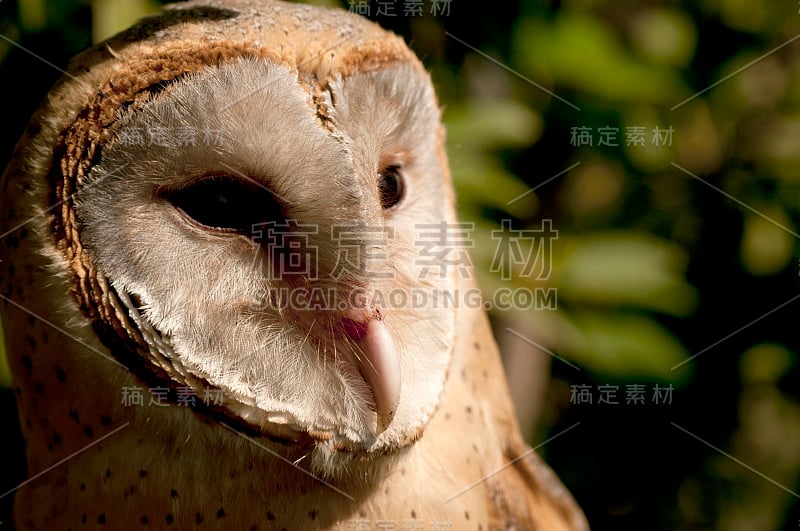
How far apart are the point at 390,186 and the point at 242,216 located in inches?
9.9

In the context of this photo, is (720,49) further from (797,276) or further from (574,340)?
(574,340)

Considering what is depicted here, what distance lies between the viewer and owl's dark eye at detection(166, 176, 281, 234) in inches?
41.8

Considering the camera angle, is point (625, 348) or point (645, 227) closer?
point (625, 348)

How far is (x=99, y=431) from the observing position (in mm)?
1169

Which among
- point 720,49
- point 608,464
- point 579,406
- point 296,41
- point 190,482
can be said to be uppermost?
point 720,49

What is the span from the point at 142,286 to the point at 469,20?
1266mm

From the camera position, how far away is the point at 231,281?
3.51ft

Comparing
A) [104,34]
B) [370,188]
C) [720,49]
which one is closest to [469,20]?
[720,49]

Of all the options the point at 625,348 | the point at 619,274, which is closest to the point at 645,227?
the point at 619,274

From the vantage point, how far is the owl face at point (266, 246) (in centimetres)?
103

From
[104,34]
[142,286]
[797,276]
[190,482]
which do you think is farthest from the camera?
[797,276]

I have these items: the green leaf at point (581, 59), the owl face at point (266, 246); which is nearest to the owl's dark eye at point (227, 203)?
the owl face at point (266, 246)

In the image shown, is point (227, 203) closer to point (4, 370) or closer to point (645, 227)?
point (4, 370)

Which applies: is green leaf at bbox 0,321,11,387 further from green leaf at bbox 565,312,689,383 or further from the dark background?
green leaf at bbox 565,312,689,383
